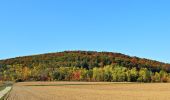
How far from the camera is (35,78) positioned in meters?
179

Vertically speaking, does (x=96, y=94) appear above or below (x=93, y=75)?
below

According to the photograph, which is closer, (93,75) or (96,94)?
(96,94)

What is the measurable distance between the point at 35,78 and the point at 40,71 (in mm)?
5478

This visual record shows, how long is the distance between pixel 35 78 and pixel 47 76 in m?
8.84

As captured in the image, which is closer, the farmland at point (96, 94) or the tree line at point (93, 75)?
the farmland at point (96, 94)

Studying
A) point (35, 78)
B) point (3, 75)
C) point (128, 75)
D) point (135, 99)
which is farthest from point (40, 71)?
point (135, 99)

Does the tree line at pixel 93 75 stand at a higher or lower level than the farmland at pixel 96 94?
higher

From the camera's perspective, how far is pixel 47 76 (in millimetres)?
172000

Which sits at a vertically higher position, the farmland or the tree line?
the tree line

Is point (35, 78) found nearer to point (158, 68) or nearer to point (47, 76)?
point (47, 76)

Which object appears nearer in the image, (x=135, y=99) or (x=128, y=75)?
(x=135, y=99)

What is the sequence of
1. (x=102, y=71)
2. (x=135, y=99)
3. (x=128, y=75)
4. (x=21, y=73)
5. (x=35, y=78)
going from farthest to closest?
(x=21, y=73)
(x=35, y=78)
(x=102, y=71)
(x=128, y=75)
(x=135, y=99)

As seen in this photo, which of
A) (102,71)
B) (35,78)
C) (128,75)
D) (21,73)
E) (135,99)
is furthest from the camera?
(21,73)

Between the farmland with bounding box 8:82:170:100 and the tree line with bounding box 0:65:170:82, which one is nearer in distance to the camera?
the farmland with bounding box 8:82:170:100
